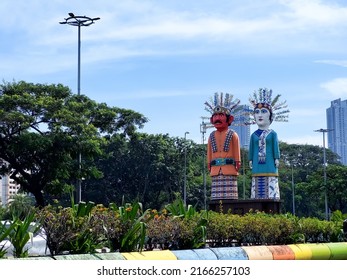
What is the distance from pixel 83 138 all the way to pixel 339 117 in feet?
410

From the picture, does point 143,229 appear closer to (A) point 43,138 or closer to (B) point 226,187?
(A) point 43,138

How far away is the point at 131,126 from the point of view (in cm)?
3638

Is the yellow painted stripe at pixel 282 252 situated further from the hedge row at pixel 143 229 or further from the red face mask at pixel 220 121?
the red face mask at pixel 220 121

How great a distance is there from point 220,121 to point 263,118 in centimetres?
249

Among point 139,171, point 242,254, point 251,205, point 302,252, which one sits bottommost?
point 302,252

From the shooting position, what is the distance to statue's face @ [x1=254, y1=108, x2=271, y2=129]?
35531 millimetres

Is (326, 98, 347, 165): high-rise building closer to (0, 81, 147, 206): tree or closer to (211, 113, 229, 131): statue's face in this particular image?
(211, 113, 229, 131): statue's face

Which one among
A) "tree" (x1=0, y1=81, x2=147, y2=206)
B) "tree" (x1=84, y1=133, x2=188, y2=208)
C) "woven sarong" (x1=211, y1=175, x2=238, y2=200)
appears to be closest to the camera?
"tree" (x1=0, y1=81, x2=147, y2=206)

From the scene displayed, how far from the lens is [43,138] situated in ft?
93.5

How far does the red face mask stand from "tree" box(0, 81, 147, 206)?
6704 millimetres

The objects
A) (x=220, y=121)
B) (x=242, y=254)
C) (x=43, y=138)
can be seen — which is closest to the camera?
(x=242, y=254)

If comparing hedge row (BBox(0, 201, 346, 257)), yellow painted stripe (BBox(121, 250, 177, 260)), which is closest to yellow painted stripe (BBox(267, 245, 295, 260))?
hedge row (BBox(0, 201, 346, 257))

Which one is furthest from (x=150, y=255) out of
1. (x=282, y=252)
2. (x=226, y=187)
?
(x=226, y=187)
